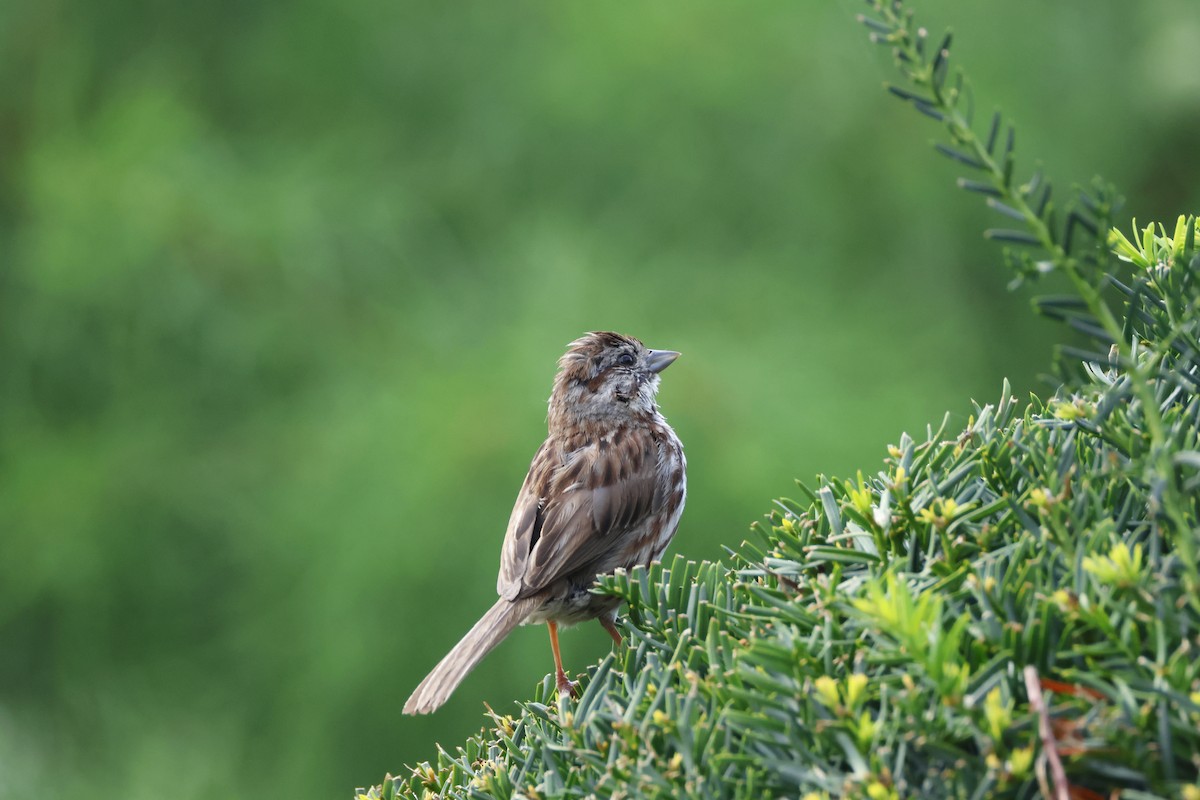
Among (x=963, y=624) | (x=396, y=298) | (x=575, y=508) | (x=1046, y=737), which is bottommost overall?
(x=1046, y=737)

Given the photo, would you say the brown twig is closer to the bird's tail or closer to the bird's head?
the bird's tail

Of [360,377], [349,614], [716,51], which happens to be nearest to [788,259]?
[716,51]

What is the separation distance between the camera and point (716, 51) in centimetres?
500

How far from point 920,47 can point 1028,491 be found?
518mm

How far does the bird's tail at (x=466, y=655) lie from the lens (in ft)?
8.02

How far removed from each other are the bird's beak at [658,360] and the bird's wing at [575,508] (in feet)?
0.97

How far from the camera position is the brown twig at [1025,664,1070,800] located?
0.93 m

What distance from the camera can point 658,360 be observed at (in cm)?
360

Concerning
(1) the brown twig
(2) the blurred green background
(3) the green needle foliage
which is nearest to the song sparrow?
(2) the blurred green background

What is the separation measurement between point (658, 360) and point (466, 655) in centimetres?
121

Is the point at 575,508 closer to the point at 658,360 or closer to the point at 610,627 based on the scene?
the point at 610,627

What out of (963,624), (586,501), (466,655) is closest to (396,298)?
(586,501)

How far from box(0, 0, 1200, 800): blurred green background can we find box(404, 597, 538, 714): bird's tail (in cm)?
130

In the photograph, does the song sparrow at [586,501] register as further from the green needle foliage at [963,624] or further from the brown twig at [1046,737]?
the brown twig at [1046,737]
